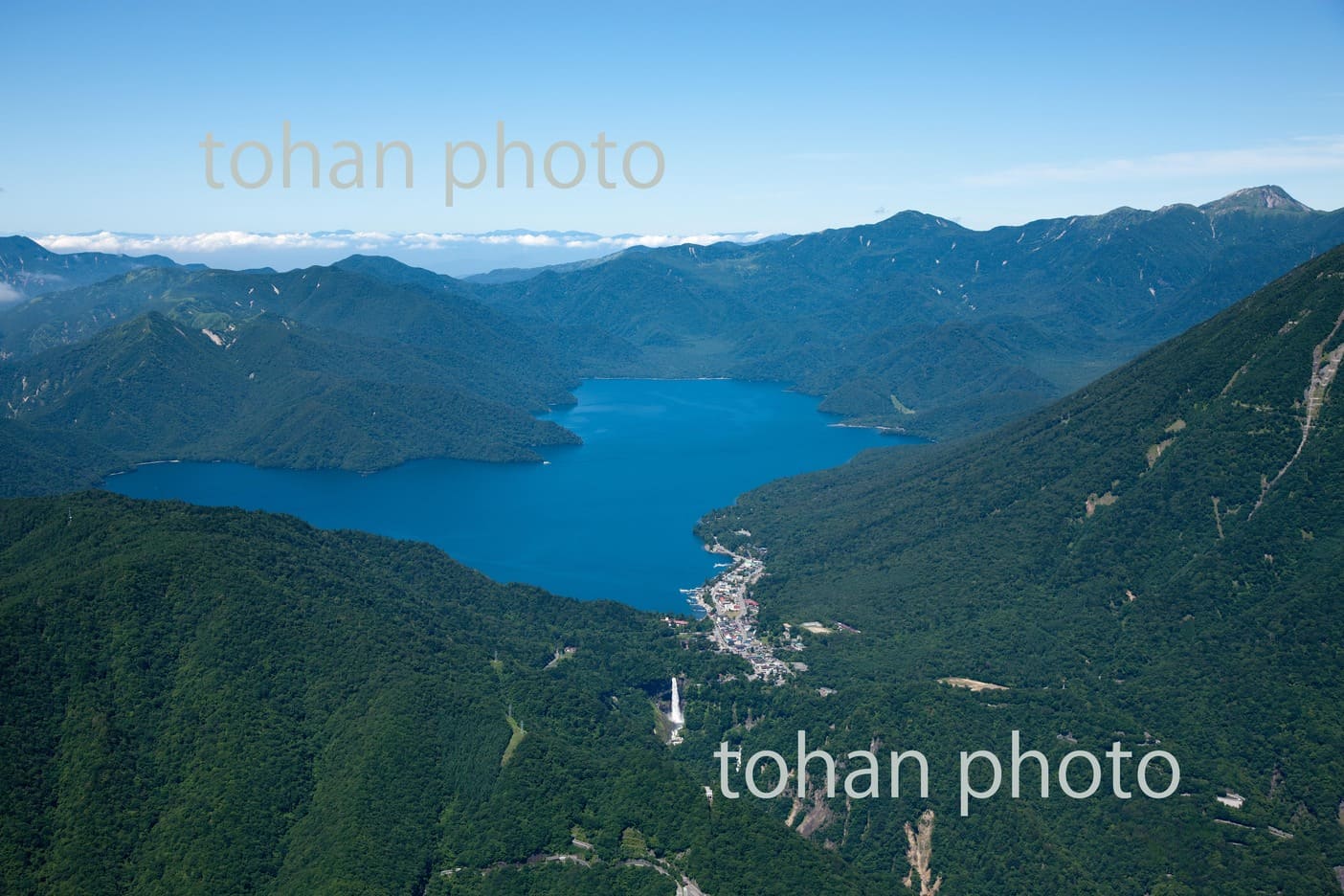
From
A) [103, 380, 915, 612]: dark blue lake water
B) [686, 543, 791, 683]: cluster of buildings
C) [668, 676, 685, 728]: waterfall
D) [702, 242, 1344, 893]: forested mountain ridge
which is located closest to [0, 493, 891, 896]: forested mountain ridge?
[668, 676, 685, 728]: waterfall

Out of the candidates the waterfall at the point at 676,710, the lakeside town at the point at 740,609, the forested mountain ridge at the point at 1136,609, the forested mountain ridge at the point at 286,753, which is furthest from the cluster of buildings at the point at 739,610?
the forested mountain ridge at the point at 286,753

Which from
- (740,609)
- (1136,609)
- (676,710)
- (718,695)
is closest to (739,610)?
(740,609)

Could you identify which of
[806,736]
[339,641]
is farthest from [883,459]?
[339,641]

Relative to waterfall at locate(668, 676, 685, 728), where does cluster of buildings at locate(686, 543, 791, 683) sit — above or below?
above

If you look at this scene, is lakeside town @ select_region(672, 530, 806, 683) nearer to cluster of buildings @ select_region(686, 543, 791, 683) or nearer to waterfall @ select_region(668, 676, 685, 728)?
cluster of buildings @ select_region(686, 543, 791, 683)

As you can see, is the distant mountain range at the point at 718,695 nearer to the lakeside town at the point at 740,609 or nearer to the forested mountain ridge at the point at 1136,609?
the forested mountain ridge at the point at 1136,609

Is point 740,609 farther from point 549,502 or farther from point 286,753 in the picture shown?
point 549,502
